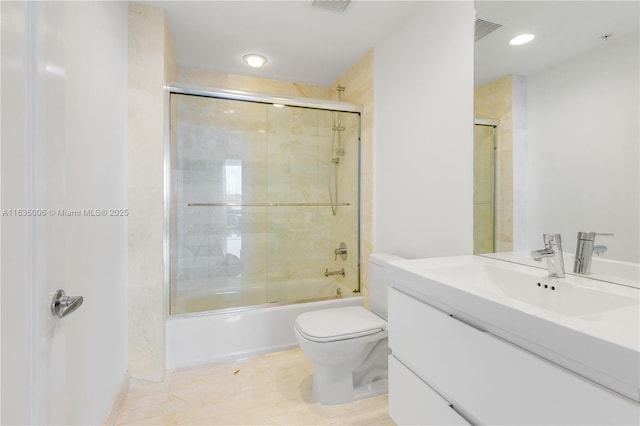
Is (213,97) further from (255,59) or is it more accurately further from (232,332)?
(232,332)

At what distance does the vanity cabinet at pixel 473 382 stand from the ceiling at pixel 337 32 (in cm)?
108

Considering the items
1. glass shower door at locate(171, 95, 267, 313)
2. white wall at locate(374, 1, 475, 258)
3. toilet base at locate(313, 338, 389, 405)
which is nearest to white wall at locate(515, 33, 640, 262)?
white wall at locate(374, 1, 475, 258)

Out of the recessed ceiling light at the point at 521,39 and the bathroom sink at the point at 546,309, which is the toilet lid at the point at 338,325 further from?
the recessed ceiling light at the point at 521,39

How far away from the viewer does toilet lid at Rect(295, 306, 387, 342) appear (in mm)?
1540

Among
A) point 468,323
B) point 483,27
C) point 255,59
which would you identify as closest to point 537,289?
point 468,323

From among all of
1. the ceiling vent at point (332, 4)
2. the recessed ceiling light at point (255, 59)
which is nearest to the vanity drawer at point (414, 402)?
the ceiling vent at point (332, 4)

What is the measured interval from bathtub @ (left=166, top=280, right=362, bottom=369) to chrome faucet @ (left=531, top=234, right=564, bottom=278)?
5.16ft

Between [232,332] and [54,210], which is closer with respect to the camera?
[54,210]

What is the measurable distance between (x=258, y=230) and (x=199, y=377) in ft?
3.53

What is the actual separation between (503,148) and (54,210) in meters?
1.68

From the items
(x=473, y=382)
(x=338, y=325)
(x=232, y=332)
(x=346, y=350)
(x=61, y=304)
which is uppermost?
(x=61, y=304)

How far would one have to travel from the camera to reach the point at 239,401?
64.2 inches

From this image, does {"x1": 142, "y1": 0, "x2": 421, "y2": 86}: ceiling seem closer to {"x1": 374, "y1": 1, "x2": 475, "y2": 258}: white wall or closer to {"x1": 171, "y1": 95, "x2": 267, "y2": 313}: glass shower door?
{"x1": 374, "y1": 1, "x2": 475, "y2": 258}: white wall

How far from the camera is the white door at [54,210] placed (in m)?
0.61
